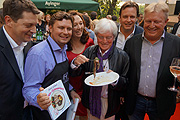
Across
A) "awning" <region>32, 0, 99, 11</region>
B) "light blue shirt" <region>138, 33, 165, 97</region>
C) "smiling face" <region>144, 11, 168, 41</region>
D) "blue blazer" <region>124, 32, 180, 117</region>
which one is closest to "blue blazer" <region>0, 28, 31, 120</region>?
"blue blazer" <region>124, 32, 180, 117</region>

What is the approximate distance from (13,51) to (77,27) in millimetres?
1226

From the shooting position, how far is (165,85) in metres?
1.83

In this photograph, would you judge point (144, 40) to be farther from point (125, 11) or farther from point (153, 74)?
point (125, 11)

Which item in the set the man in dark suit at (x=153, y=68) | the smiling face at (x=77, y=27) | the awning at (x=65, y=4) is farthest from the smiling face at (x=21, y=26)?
the awning at (x=65, y=4)

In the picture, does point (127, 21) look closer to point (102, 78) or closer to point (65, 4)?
point (102, 78)

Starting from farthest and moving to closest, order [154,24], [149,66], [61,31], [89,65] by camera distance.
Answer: [89,65]
[149,66]
[154,24]
[61,31]

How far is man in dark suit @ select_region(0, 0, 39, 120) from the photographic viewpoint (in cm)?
137

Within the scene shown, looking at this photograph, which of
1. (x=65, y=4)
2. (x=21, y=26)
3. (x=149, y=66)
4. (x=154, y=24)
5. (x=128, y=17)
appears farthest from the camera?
(x=65, y=4)

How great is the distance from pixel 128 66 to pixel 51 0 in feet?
20.5

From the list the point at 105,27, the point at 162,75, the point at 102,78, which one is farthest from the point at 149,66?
the point at 105,27

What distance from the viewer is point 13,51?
1493 mm

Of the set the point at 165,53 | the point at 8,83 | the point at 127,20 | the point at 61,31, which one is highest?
the point at 127,20

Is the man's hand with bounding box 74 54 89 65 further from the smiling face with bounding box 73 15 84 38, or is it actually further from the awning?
the awning

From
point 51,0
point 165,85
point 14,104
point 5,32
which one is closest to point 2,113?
point 14,104
